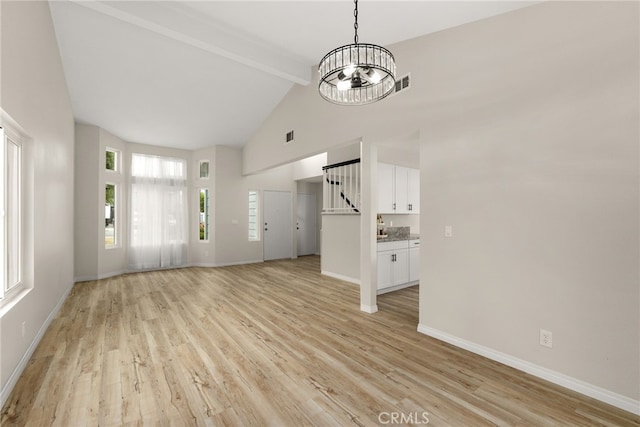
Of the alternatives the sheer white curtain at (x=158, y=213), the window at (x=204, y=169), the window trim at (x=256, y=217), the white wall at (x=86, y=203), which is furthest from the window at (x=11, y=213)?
the window trim at (x=256, y=217)

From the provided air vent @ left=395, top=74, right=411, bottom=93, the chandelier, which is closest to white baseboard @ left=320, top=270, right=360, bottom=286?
air vent @ left=395, top=74, right=411, bottom=93

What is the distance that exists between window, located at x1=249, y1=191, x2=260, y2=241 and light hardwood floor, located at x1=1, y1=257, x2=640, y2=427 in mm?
4074

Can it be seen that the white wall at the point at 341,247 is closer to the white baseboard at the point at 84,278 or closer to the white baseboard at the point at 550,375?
the white baseboard at the point at 550,375

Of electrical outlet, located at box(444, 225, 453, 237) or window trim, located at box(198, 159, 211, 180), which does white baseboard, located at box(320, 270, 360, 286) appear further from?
window trim, located at box(198, 159, 211, 180)

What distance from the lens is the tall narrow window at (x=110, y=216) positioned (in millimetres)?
6059

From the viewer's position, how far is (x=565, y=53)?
223 cm

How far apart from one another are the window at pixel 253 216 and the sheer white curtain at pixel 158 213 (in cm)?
166

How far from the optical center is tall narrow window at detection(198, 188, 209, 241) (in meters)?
7.42

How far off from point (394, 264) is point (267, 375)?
10.2ft

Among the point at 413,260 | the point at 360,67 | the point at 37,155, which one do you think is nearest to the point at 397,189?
the point at 413,260

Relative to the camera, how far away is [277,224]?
8391 millimetres

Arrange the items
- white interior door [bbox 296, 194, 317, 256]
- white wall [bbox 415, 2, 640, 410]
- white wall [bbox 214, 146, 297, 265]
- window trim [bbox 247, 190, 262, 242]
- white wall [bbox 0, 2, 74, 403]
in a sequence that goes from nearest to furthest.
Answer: white wall [bbox 415, 2, 640, 410], white wall [bbox 0, 2, 74, 403], white wall [bbox 214, 146, 297, 265], window trim [bbox 247, 190, 262, 242], white interior door [bbox 296, 194, 317, 256]

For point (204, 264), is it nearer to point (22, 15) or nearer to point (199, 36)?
point (199, 36)

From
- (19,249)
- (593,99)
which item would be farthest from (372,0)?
(19,249)
